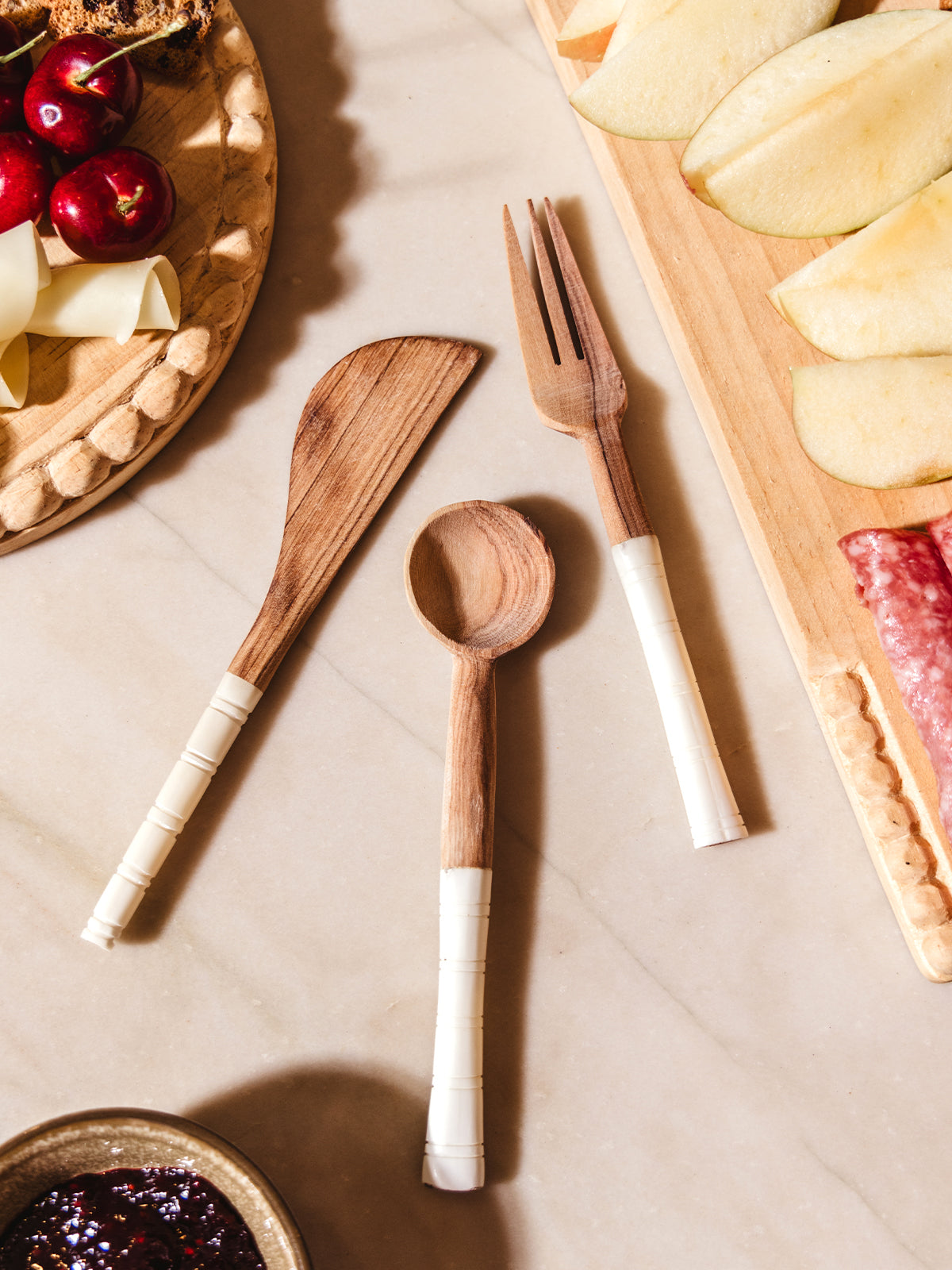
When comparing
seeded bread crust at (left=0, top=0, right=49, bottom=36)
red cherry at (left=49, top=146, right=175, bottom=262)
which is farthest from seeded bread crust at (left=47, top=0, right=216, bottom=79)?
red cherry at (left=49, top=146, right=175, bottom=262)

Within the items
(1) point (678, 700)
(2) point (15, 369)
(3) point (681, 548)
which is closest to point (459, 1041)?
(1) point (678, 700)

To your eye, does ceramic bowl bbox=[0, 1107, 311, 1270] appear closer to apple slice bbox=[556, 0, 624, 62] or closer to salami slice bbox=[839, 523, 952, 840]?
salami slice bbox=[839, 523, 952, 840]

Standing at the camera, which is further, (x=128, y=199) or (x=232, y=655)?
(x=232, y=655)

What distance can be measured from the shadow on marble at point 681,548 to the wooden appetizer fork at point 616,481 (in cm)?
4

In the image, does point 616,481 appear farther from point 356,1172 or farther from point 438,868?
point 356,1172

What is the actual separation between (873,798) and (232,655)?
2.06 ft

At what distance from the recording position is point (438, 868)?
2.90ft

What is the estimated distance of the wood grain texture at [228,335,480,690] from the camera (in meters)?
0.90

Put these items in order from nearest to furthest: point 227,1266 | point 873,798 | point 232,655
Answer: point 227,1266, point 873,798, point 232,655

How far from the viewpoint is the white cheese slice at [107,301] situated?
82cm

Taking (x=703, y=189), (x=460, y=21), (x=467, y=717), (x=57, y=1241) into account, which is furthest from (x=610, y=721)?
(x=460, y=21)

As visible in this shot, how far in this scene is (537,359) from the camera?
3.00 feet

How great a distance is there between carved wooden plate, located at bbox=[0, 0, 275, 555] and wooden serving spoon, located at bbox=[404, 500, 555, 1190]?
0.28 m

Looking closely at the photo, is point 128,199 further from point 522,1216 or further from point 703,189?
point 522,1216
